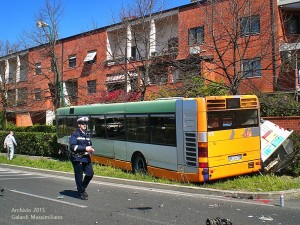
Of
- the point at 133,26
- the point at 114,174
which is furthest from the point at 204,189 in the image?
the point at 133,26

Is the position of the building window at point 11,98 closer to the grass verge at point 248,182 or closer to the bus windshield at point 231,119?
the grass verge at point 248,182

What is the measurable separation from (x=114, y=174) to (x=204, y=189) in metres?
4.02

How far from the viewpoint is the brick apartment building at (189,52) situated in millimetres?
15656

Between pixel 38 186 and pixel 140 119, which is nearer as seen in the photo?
pixel 38 186

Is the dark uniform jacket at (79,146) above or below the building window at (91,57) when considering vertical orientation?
below

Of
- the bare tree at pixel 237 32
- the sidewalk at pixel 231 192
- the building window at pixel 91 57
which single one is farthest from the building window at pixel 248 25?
the building window at pixel 91 57

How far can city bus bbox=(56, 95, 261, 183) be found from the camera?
33.9 feet

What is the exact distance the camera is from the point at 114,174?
12.8 metres

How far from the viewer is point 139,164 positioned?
13078 mm

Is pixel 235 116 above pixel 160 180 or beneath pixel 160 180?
above

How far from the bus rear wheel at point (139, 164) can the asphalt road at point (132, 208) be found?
2051 millimetres

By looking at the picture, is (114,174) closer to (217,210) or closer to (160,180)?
(160,180)

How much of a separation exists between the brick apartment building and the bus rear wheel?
4.77 meters

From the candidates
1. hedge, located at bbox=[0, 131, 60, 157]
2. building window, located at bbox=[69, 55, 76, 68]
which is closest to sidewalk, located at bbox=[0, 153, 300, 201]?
hedge, located at bbox=[0, 131, 60, 157]
